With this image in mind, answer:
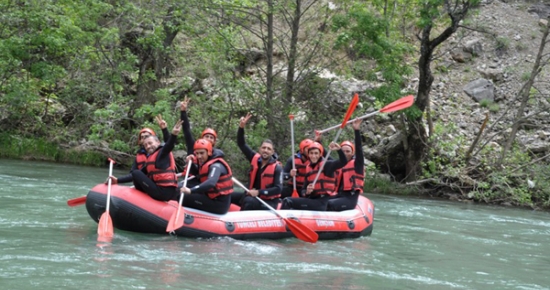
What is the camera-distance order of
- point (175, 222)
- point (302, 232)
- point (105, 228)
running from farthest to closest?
point (302, 232) < point (175, 222) < point (105, 228)

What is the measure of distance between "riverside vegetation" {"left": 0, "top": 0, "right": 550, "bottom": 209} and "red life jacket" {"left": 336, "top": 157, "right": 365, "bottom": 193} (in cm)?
507

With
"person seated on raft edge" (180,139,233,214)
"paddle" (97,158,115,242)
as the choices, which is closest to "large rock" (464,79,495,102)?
"person seated on raft edge" (180,139,233,214)

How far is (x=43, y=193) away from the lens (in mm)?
9867

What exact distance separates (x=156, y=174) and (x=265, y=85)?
6.97 meters

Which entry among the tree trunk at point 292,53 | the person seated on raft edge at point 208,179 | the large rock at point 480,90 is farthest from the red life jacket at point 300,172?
the large rock at point 480,90

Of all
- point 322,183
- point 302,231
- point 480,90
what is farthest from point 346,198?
point 480,90

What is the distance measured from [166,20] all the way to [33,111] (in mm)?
3447

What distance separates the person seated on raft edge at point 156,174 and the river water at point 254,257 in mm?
443

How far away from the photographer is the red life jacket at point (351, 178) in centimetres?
855

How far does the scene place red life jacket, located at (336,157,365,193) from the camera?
8555mm

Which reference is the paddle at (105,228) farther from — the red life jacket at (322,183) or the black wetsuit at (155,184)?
the red life jacket at (322,183)

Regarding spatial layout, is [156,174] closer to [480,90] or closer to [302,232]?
[302,232]

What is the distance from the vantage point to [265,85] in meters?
13.9

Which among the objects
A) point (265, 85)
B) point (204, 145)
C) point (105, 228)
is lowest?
point (105, 228)
